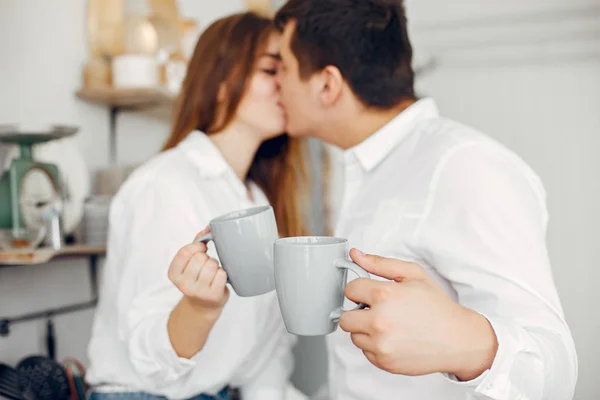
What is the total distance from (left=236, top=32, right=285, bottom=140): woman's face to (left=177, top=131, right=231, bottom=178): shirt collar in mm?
117

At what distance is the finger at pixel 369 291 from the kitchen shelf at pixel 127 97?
3.87ft

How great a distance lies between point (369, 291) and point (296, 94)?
0.65 meters

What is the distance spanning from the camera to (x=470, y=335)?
50 centimetres

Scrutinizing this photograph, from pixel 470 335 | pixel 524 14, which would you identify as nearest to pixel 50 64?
pixel 470 335

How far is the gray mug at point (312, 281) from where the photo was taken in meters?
0.52

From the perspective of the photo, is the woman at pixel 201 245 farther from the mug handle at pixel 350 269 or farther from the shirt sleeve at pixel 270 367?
the mug handle at pixel 350 269

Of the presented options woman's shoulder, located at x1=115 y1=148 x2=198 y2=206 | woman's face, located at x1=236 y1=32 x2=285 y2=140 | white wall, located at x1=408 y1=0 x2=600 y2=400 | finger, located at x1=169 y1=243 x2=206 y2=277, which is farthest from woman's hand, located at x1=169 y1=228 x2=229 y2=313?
white wall, located at x1=408 y1=0 x2=600 y2=400

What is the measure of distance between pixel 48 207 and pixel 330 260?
896 mm

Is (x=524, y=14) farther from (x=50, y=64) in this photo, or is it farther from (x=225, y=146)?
(x=50, y=64)

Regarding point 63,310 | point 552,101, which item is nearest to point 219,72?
point 63,310

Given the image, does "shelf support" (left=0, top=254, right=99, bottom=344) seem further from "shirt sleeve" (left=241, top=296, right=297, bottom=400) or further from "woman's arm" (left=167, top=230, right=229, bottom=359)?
"woman's arm" (left=167, top=230, right=229, bottom=359)

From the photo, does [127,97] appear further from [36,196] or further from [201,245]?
[201,245]

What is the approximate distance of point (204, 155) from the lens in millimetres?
1140

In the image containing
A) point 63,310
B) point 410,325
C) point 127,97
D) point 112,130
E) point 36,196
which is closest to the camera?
point 410,325
